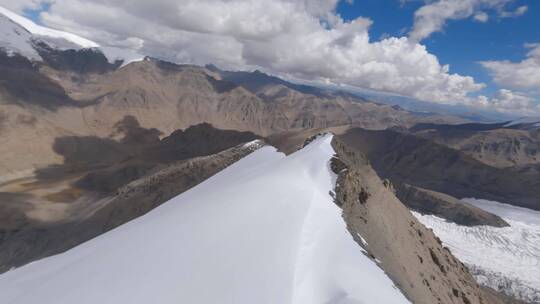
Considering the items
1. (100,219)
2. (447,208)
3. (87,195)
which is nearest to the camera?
(100,219)

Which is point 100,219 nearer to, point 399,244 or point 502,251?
point 399,244

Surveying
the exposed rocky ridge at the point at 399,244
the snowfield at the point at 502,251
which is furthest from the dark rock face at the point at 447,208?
the exposed rocky ridge at the point at 399,244

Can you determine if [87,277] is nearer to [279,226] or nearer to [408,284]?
[279,226]

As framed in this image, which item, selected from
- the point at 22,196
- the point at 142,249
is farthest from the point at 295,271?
the point at 22,196

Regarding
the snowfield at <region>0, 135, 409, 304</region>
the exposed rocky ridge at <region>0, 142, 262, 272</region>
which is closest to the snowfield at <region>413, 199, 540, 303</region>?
the exposed rocky ridge at <region>0, 142, 262, 272</region>

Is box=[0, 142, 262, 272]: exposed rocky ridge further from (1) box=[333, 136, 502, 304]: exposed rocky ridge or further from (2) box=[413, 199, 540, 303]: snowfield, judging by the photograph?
(2) box=[413, 199, 540, 303]: snowfield

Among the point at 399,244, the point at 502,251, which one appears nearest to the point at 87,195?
the point at 399,244

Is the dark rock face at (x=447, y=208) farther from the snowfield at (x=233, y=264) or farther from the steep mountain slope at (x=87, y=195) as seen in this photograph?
the snowfield at (x=233, y=264)
